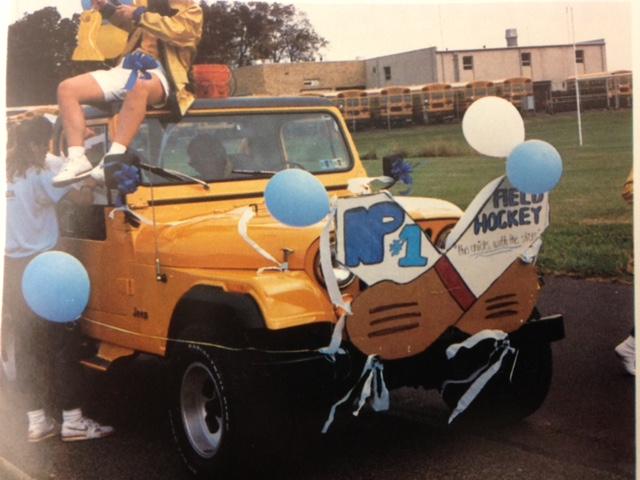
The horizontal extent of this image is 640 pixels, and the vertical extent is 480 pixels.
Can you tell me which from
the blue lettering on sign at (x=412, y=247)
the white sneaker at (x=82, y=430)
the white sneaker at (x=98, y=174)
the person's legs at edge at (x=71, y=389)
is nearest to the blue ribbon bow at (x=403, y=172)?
the blue lettering on sign at (x=412, y=247)

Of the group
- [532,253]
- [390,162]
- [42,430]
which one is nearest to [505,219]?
[532,253]

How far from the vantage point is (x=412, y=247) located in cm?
295

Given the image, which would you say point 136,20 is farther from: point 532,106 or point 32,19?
point 532,106

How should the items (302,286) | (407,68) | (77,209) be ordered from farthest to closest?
(407,68) < (77,209) < (302,286)

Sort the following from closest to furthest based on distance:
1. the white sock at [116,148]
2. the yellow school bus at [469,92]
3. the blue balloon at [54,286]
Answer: the blue balloon at [54,286]
the white sock at [116,148]
the yellow school bus at [469,92]

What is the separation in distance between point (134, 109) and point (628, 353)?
1974 millimetres

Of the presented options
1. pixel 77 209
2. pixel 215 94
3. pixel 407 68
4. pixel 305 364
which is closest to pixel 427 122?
pixel 407 68

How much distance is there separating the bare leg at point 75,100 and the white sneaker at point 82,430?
1.01m

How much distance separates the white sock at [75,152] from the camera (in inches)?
119

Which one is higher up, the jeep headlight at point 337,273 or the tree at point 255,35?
the tree at point 255,35

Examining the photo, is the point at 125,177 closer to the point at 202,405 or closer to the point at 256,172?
the point at 256,172

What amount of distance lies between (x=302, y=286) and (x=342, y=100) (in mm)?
920

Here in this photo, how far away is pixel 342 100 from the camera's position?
3.48 m

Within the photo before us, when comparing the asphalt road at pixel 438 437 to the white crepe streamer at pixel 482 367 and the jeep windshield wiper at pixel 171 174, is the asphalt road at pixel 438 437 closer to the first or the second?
the white crepe streamer at pixel 482 367
